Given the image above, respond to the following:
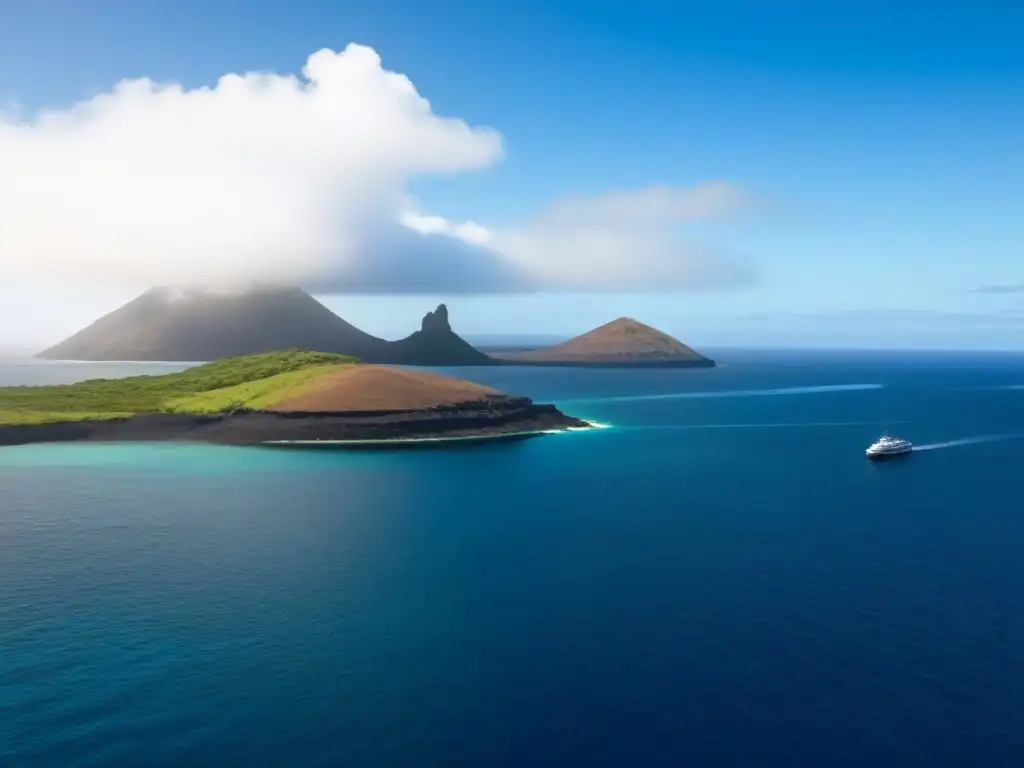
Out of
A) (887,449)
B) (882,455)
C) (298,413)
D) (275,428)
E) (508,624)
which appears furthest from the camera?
(298,413)

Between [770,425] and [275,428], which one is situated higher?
[275,428]

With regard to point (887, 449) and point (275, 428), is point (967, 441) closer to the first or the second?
point (887, 449)

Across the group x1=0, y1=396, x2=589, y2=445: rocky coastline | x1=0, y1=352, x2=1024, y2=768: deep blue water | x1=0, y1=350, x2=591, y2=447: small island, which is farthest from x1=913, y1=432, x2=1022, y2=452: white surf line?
x1=0, y1=396, x2=589, y2=445: rocky coastline

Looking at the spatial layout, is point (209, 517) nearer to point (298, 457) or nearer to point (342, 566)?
point (342, 566)

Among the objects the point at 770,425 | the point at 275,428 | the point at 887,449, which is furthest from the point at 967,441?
the point at 275,428

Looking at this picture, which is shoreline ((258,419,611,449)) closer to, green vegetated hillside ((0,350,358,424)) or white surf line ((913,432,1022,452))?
green vegetated hillside ((0,350,358,424))

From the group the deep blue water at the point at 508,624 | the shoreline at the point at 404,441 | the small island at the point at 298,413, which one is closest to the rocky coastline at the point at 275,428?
the small island at the point at 298,413
